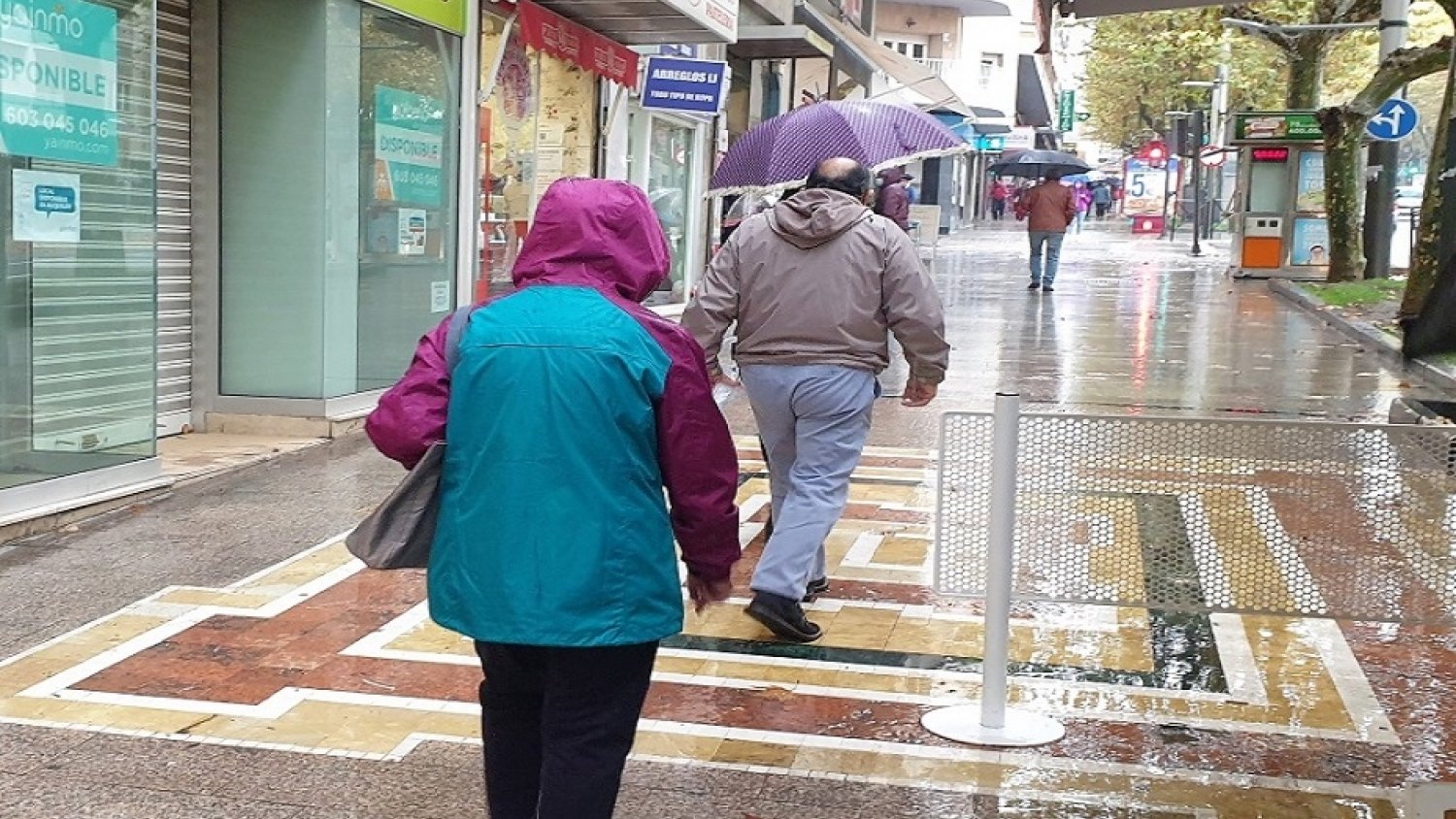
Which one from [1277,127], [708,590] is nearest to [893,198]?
[1277,127]

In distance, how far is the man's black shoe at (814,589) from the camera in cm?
600

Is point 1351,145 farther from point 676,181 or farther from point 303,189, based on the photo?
point 303,189

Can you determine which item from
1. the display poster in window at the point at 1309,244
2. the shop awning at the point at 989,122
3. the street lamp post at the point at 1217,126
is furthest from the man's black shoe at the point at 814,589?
the shop awning at the point at 989,122

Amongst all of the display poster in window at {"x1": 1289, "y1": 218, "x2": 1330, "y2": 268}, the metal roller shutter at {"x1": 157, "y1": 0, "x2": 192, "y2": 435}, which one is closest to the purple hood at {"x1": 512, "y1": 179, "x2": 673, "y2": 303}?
the metal roller shutter at {"x1": 157, "y1": 0, "x2": 192, "y2": 435}

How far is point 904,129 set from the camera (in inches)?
291

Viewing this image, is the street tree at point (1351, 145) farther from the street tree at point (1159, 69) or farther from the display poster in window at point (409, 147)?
the display poster in window at point (409, 147)

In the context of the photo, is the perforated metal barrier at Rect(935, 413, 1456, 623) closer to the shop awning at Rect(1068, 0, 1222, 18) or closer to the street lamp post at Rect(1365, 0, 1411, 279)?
the shop awning at Rect(1068, 0, 1222, 18)

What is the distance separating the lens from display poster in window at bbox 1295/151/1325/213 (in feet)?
86.9

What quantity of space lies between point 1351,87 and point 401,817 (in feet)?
165

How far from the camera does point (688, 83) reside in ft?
51.1

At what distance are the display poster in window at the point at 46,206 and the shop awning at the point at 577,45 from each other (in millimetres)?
6198

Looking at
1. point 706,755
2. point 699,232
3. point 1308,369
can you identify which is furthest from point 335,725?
point 699,232

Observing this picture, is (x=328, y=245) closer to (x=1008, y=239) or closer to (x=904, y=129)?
(x=904, y=129)

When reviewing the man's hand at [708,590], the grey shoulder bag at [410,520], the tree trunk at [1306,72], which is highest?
the tree trunk at [1306,72]
